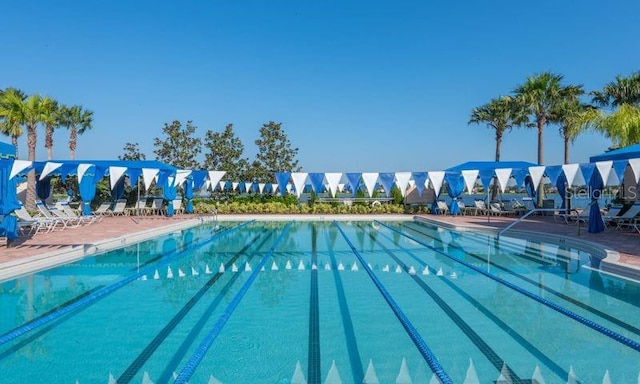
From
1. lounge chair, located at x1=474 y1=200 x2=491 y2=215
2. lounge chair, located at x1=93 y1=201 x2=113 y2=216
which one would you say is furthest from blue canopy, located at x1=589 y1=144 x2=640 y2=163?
lounge chair, located at x1=93 y1=201 x2=113 y2=216

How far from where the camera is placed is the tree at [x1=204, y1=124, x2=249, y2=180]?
28109 mm

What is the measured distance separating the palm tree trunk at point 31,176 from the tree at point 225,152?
1019 cm

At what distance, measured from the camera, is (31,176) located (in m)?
18.8

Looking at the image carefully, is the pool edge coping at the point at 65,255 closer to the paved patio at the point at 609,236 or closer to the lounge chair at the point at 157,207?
the lounge chair at the point at 157,207

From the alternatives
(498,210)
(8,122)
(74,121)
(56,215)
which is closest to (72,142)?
(74,121)

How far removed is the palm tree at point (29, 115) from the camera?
19.2 metres

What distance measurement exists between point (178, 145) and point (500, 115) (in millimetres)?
21052

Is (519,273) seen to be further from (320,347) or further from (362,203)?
(362,203)

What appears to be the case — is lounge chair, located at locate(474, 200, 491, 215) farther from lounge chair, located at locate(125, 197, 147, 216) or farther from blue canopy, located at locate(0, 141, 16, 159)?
blue canopy, located at locate(0, 141, 16, 159)

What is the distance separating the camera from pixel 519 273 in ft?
26.1

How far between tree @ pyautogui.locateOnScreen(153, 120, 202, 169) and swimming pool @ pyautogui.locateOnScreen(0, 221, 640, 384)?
2098cm

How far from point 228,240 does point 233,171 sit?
15.4 metres

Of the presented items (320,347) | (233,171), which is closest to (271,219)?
(233,171)

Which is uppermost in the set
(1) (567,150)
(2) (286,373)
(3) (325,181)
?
(1) (567,150)
